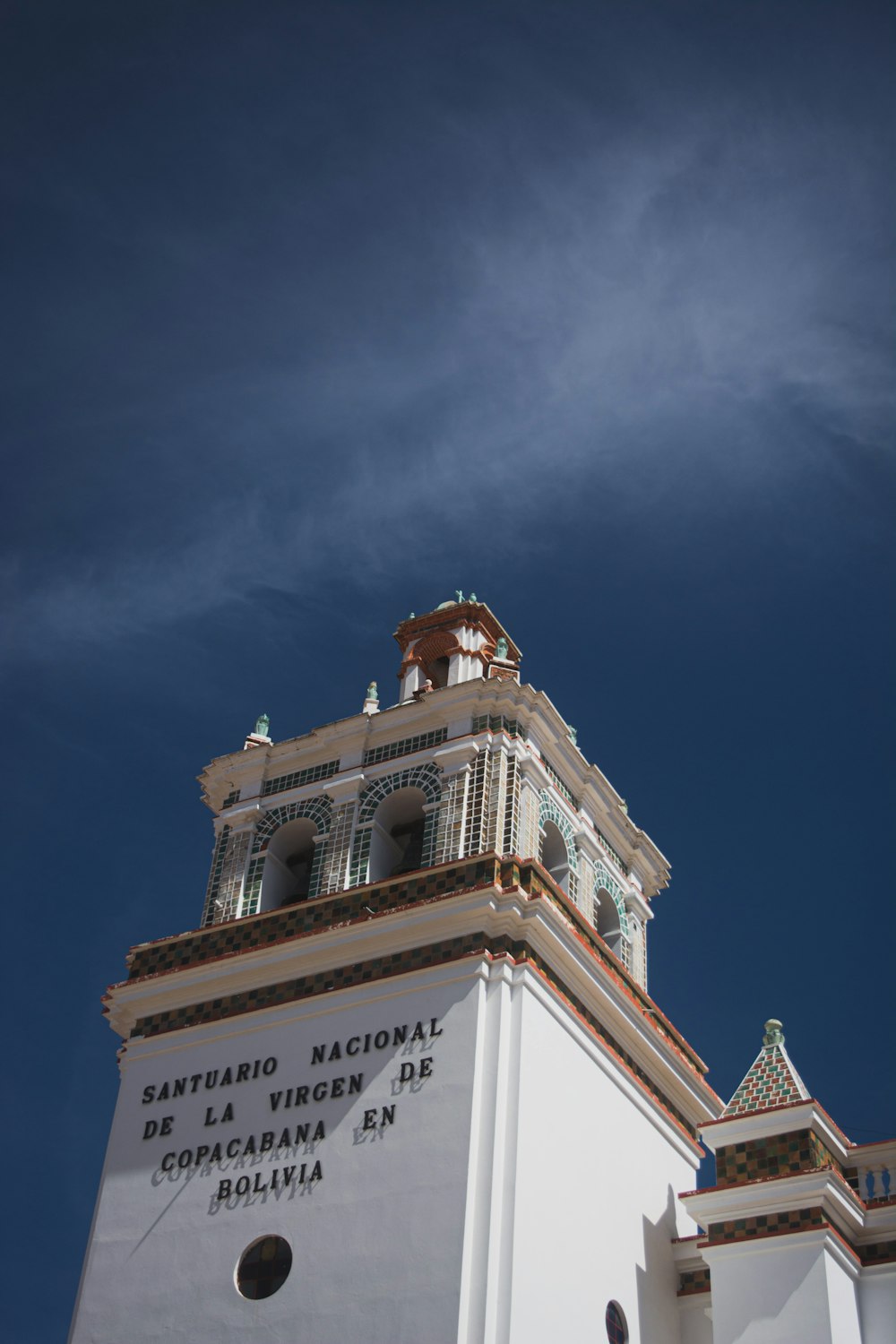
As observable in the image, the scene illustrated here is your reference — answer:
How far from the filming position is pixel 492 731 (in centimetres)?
2064

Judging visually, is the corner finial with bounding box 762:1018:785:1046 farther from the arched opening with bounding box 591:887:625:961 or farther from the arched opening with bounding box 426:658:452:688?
the arched opening with bounding box 426:658:452:688

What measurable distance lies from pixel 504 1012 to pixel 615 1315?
3.56 m

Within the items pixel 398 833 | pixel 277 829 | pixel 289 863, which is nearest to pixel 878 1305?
pixel 398 833

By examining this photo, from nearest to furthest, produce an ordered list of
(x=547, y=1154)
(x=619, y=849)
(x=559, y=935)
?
(x=547, y=1154), (x=559, y=935), (x=619, y=849)

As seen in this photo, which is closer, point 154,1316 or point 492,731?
point 154,1316

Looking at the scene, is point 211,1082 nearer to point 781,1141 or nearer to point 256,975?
point 256,975

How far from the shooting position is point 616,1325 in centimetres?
1719

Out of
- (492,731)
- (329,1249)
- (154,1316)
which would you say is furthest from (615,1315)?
(492,731)

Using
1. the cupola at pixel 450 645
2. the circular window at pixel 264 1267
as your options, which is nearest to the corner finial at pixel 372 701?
the cupola at pixel 450 645

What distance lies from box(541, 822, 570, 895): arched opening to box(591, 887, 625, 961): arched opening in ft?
3.41

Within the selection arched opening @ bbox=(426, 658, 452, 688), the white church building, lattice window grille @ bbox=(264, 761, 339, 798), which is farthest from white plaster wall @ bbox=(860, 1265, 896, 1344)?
arched opening @ bbox=(426, 658, 452, 688)

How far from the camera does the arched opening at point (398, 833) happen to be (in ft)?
67.8

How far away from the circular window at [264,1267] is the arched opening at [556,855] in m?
6.34

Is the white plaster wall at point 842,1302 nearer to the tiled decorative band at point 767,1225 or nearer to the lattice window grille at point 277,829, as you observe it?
the tiled decorative band at point 767,1225
